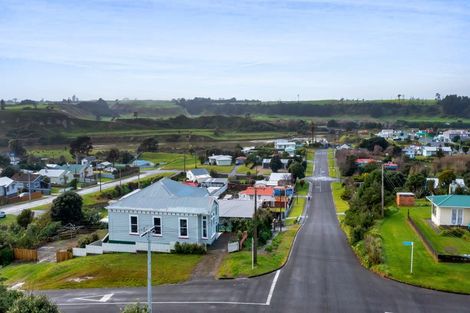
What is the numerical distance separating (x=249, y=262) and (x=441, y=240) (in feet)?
44.0

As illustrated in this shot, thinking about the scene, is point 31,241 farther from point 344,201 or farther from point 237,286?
point 344,201

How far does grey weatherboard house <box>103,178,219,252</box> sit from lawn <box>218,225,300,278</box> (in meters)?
3.01

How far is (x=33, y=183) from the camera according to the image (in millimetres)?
67625

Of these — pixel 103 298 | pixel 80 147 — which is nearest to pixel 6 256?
pixel 103 298

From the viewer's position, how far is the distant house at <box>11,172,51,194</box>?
→ 6700 cm

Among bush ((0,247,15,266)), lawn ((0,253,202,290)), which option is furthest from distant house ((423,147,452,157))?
bush ((0,247,15,266))

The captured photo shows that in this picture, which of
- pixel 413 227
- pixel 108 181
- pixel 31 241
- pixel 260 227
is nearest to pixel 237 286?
pixel 260 227

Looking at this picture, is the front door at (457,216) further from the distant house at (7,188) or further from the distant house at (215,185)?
the distant house at (7,188)

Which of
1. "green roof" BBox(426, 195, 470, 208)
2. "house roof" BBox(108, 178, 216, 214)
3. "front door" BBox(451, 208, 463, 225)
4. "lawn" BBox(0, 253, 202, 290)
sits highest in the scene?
"house roof" BBox(108, 178, 216, 214)

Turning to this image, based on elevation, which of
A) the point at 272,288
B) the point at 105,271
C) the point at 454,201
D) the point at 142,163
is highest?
the point at 454,201

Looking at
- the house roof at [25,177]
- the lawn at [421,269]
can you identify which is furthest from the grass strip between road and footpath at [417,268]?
the house roof at [25,177]

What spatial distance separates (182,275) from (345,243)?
41.6 ft

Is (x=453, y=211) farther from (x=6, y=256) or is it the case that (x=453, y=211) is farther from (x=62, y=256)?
(x=6, y=256)

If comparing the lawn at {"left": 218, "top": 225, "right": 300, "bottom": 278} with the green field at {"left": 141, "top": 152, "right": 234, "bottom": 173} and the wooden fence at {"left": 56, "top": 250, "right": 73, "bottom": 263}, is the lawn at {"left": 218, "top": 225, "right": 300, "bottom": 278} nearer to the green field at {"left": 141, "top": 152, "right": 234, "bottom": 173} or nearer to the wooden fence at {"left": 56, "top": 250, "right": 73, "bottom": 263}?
the wooden fence at {"left": 56, "top": 250, "right": 73, "bottom": 263}
